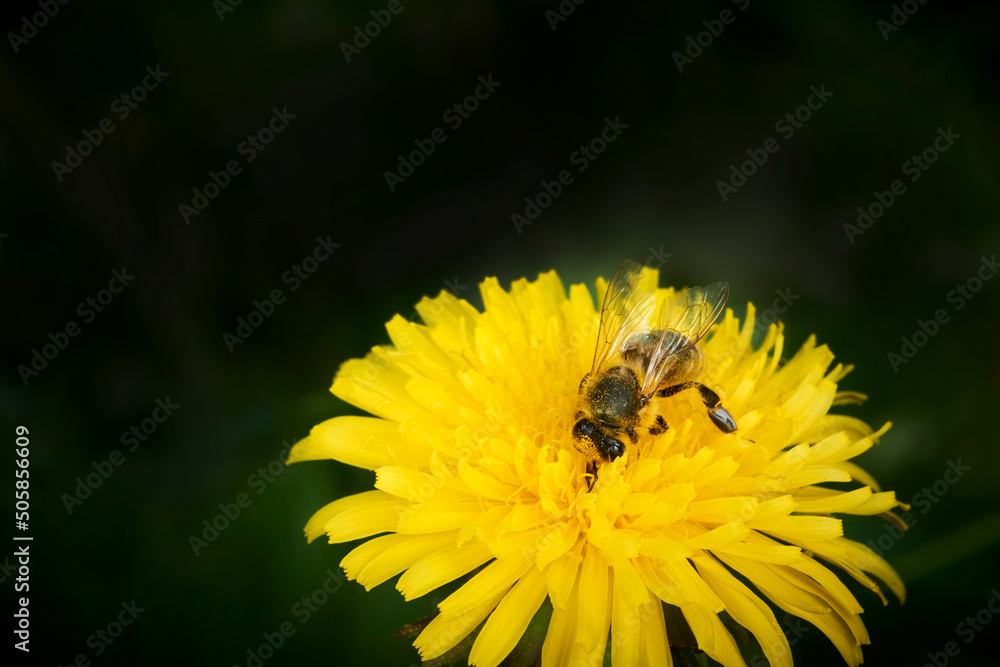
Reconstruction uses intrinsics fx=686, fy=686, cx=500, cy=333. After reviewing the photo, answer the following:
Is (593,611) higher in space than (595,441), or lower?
lower

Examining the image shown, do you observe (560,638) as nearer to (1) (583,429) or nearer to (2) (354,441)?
(1) (583,429)

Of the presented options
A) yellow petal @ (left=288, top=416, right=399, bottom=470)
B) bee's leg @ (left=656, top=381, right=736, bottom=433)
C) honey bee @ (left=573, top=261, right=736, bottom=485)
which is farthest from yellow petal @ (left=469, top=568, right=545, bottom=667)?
bee's leg @ (left=656, top=381, right=736, bottom=433)

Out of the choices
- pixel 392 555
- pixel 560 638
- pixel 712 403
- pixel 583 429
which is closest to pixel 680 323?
pixel 712 403

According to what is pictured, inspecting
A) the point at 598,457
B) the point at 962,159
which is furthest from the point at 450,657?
the point at 962,159

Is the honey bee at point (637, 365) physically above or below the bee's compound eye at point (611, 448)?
above

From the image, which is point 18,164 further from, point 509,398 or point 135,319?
point 509,398

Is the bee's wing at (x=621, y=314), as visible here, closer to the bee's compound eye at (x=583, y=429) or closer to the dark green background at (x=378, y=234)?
the bee's compound eye at (x=583, y=429)

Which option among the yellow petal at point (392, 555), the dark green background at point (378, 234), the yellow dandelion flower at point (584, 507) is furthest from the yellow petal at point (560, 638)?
the dark green background at point (378, 234)
